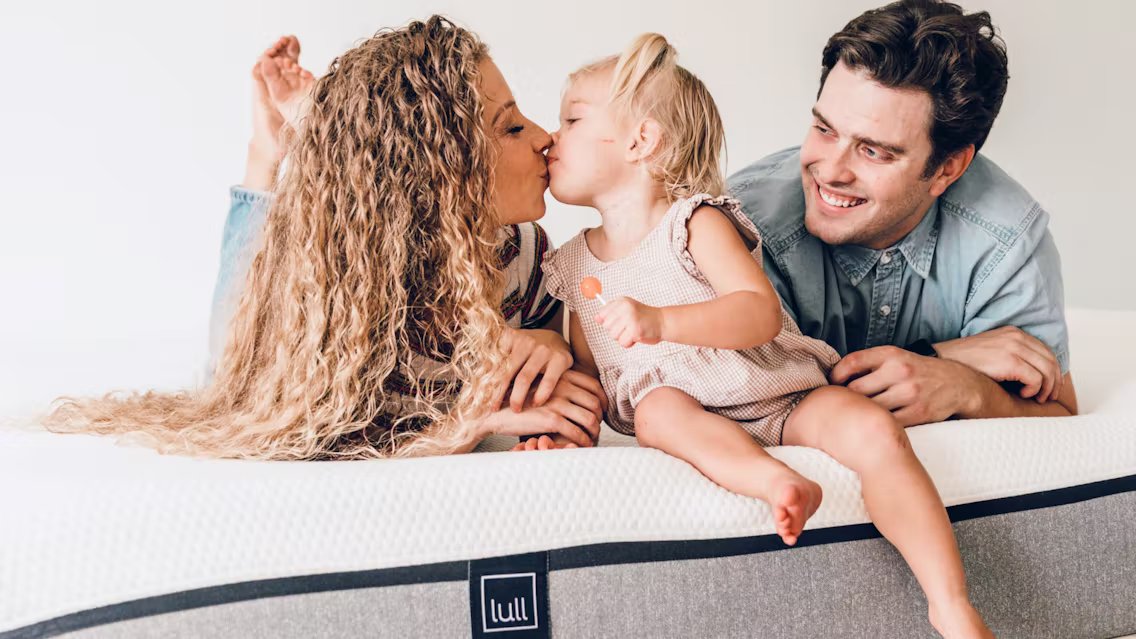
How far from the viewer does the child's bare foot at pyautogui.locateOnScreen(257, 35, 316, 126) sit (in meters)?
1.68

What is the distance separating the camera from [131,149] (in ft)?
8.25

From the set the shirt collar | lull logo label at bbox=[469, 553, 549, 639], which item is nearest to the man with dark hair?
the shirt collar

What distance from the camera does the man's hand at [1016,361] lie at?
5.27 ft

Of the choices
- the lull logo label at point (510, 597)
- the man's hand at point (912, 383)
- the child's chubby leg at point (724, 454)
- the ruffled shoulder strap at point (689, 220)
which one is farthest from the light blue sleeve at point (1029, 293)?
the lull logo label at point (510, 597)

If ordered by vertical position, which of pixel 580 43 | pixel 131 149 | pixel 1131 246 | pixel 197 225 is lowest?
pixel 1131 246

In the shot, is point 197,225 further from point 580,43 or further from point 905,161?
point 905,161

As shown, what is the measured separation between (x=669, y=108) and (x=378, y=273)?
19.8 inches

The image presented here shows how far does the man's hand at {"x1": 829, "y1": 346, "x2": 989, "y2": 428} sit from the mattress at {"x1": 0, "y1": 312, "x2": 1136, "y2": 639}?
0.47 ft

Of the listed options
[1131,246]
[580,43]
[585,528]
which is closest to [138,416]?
[585,528]

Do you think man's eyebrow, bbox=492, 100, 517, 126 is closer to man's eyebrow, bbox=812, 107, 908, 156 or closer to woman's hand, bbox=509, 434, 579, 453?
woman's hand, bbox=509, 434, 579, 453

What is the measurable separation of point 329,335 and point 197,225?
136 cm

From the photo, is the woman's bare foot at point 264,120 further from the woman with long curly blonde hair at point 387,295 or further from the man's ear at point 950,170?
the man's ear at point 950,170

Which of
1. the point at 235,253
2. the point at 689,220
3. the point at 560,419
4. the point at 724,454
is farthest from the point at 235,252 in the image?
the point at 724,454

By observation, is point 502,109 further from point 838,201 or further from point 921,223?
point 921,223
